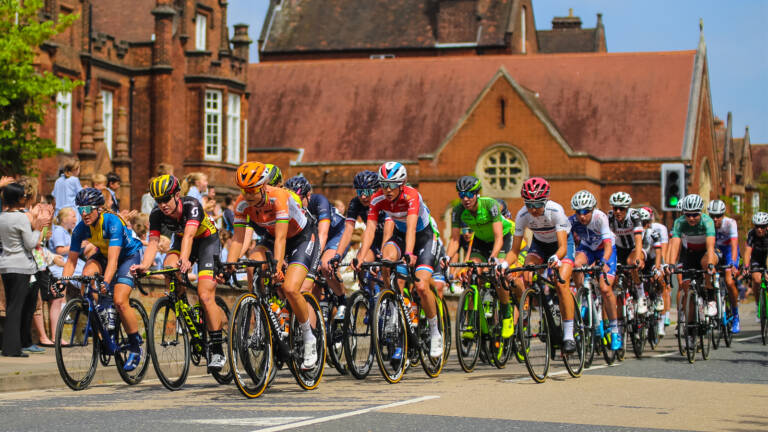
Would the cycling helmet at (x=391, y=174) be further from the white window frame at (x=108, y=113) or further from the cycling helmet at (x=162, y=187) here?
the white window frame at (x=108, y=113)

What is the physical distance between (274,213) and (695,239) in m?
7.57

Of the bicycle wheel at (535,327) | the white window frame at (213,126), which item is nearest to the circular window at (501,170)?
the white window frame at (213,126)

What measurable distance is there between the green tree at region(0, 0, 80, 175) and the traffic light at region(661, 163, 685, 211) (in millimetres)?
12778

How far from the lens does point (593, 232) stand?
13.9 meters

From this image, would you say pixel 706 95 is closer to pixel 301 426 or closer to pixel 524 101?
pixel 524 101

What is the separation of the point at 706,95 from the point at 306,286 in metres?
50.6

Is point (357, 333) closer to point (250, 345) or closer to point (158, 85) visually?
point (250, 345)

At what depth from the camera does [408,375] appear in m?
12.4

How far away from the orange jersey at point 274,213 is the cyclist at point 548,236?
8.58ft

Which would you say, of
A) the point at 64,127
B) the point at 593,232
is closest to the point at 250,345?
the point at 593,232

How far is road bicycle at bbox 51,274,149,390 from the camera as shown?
35.7 feet

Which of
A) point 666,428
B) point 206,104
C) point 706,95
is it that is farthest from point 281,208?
point 706,95

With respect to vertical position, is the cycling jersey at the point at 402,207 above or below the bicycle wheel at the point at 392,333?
above

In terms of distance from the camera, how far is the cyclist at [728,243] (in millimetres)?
17188
